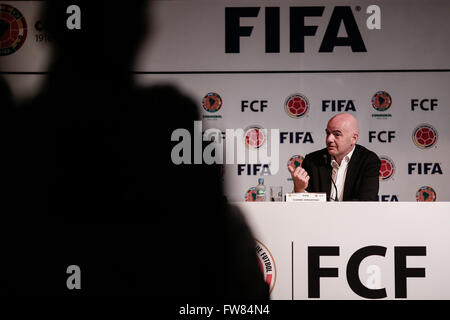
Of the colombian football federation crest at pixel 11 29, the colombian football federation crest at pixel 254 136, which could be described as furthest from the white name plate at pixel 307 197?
the colombian football federation crest at pixel 11 29

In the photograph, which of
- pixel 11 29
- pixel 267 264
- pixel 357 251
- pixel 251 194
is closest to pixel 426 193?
pixel 251 194

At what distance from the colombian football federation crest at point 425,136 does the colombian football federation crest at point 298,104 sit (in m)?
0.93

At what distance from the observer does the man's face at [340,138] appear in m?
3.35

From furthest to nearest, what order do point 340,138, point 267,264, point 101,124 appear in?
1. point 101,124
2. point 340,138
3. point 267,264

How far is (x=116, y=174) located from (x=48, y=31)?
135cm

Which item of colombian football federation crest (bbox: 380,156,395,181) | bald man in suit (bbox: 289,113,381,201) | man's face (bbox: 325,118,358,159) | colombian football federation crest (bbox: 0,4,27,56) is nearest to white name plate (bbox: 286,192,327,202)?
bald man in suit (bbox: 289,113,381,201)

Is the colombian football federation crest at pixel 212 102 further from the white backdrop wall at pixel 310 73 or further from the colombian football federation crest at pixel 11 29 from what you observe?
the colombian football federation crest at pixel 11 29

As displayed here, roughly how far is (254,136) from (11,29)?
227 centimetres

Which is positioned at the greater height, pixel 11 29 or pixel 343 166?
pixel 11 29

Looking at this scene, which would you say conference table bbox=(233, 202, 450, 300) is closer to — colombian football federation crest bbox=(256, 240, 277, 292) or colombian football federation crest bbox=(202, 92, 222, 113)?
colombian football federation crest bbox=(256, 240, 277, 292)

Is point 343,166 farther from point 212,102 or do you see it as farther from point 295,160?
point 212,102

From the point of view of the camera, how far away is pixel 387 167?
3473 mm

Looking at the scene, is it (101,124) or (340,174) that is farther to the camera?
(101,124)
